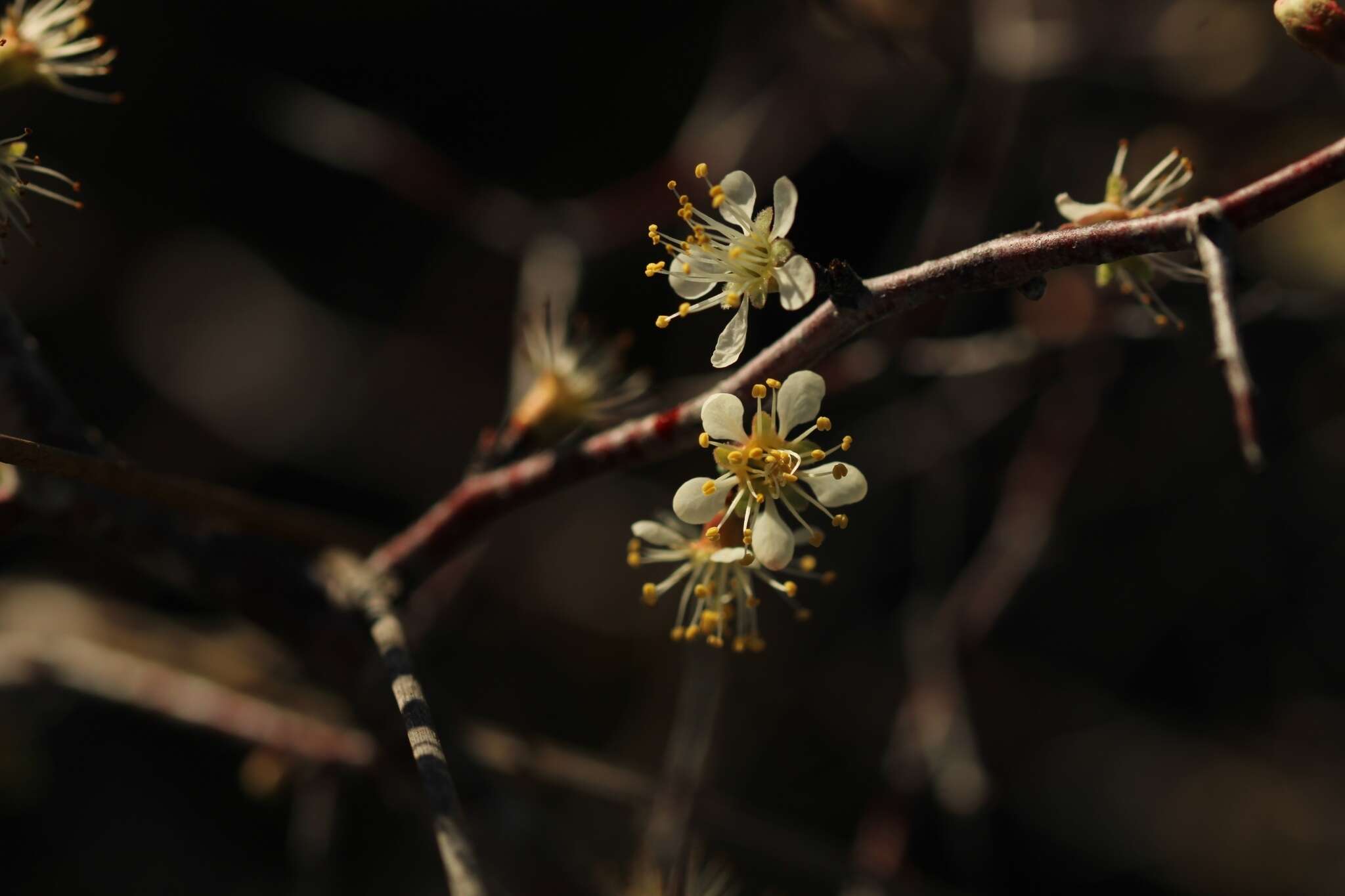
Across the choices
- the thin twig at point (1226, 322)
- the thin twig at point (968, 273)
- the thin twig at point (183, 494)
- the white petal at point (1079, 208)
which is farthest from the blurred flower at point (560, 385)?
the thin twig at point (1226, 322)

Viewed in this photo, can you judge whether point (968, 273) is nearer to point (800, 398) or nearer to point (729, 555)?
point (800, 398)

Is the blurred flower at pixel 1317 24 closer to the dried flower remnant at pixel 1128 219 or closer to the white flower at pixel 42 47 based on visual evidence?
the dried flower remnant at pixel 1128 219

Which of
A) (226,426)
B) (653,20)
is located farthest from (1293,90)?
(226,426)

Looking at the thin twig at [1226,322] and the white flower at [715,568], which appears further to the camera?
the white flower at [715,568]

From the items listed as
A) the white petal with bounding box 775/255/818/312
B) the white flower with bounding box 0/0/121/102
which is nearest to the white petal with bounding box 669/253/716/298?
the white petal with bounding box 775/255/818/312

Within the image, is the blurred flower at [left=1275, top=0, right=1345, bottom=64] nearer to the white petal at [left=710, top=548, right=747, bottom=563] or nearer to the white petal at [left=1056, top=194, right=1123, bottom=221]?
the white petal at [left=1056, top=194, right=1123, bottom=221]

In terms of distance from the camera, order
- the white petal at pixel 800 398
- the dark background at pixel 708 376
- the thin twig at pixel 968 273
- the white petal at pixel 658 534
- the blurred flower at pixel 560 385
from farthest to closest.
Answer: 1. the dark background at pixel 708 376
2. the blurred flower at pixel 560 385
3. the white petal at pixel 658 534
4. the white petal at pixel 800 398
5. the thin twig at pixel 968 273

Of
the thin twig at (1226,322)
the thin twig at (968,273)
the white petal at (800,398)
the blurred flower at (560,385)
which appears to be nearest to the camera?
the thin twig at (1226,322)
